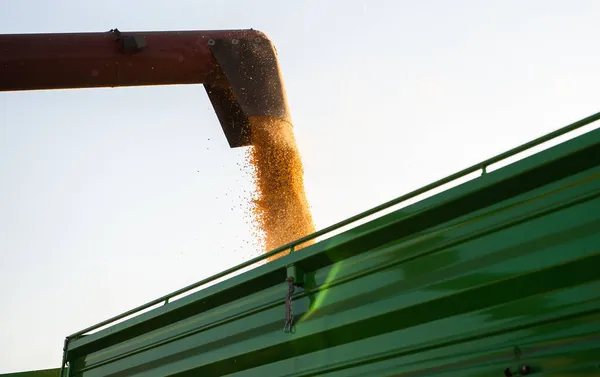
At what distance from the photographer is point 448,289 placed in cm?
226

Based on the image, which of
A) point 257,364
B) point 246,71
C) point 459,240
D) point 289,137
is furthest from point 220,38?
point 459,240

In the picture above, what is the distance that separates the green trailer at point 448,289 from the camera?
2.00 metres

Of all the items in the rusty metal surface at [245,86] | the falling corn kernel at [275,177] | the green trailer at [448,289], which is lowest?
the green trailer at [448,289]

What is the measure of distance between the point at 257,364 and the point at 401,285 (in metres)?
0.81

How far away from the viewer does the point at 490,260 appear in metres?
2.19

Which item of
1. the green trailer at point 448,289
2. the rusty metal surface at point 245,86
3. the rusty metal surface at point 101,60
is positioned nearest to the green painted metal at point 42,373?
the green trailer at point 448,289

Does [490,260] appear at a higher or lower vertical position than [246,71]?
lower

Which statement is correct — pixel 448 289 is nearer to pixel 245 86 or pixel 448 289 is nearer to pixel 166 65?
pixel 245 86

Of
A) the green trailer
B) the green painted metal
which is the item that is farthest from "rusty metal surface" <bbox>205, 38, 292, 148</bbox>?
the green trailer

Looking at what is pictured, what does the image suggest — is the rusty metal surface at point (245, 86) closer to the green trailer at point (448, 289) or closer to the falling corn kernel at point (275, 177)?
the falling corn kernel at point (275, 177)

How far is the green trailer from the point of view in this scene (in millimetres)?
1997

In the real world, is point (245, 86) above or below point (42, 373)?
above

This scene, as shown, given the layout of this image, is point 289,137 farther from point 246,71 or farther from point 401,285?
point 401,285

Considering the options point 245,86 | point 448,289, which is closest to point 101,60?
point 245,86
